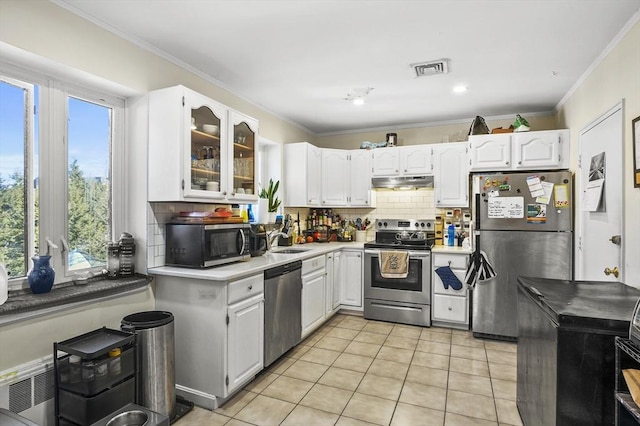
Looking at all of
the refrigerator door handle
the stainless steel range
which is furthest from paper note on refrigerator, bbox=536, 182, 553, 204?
the refrigerator door handle

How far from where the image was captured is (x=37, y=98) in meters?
2.09

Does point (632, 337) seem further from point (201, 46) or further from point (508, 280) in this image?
point (201, 46)

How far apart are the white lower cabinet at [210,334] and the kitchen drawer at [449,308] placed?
2.28 meters

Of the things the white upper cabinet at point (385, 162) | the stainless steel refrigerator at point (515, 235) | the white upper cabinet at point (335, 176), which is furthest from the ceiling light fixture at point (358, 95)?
the stainless steel refrigerator at point (515, 235)

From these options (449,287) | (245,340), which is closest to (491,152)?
(449,287)

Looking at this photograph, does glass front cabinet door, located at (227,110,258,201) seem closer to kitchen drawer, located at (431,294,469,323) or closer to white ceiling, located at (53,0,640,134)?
white ceiling, located at (53,0,640,134)

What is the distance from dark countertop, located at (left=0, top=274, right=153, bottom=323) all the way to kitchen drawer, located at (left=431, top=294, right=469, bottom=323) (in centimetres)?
300

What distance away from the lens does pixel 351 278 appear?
440 cm

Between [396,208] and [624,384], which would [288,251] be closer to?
[396,208]

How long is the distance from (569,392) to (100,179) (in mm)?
2977

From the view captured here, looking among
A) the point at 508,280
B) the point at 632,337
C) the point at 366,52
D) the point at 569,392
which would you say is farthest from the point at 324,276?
the point at 632,337

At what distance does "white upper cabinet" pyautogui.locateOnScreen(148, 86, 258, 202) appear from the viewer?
250 centimetres

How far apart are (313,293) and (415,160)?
218 centimetres

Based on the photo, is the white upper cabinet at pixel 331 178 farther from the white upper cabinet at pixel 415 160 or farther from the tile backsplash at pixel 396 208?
the white upper cabinet at pixel 415 160
